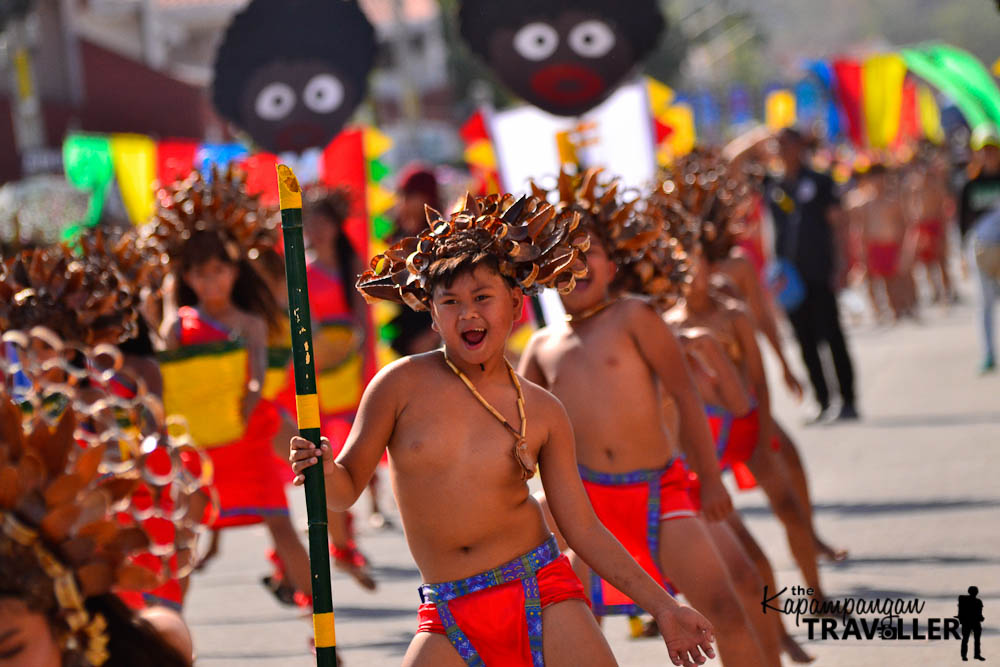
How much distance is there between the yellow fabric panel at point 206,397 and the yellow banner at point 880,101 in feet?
57.4

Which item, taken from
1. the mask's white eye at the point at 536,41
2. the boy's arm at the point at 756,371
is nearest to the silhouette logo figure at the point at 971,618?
the boy's arm at the point at 756,371

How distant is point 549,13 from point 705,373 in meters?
3.85

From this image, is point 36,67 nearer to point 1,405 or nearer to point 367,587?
point 367,587

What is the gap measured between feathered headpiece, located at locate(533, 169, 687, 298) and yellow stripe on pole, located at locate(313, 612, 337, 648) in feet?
7.39

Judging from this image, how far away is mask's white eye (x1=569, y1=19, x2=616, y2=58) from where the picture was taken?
10172mm

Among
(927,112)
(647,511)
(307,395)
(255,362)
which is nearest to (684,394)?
(647,511)

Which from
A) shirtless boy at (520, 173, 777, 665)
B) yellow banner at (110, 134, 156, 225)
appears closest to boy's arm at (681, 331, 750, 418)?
shirtless boy at (520, 173, 777, 665)

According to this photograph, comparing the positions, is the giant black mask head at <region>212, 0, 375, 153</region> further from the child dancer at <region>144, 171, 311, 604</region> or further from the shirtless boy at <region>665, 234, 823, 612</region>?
the shirtless boy at <region>665, 234, 823, 612</region>

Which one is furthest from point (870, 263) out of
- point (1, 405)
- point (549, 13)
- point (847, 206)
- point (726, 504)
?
point (1, 405)

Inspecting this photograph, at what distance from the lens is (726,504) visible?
18.8 feet

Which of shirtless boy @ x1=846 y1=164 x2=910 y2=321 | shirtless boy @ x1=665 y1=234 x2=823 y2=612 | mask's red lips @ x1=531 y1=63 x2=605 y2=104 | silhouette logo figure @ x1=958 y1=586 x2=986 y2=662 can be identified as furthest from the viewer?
shirtless boy @ x1=846 y1=164 x2=910 y2=321

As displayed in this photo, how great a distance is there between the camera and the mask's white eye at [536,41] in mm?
10172

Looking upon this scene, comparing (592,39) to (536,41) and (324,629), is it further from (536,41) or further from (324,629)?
(324,629)

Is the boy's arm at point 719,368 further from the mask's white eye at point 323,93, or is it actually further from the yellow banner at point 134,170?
the yellow banner at point 134,170
